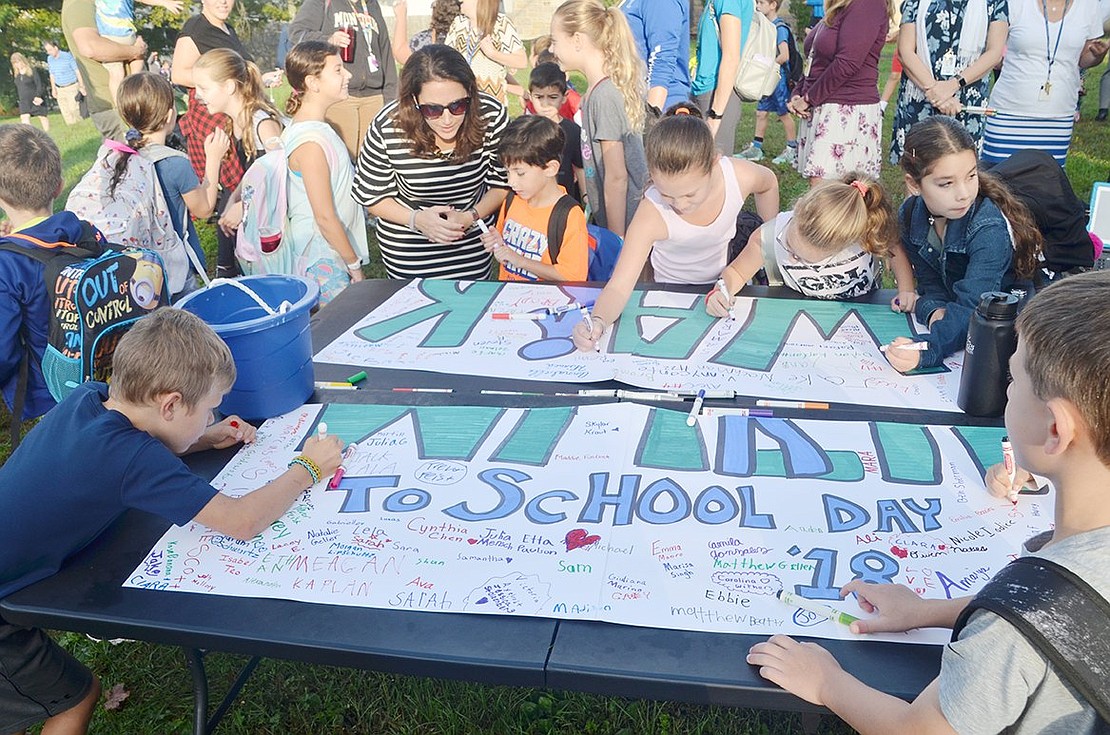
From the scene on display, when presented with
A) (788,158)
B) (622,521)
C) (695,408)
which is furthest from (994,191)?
(788,158)

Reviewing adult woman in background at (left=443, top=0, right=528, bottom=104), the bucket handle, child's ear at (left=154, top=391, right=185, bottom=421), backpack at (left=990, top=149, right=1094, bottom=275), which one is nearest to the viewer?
child's ear at (left=154, top=391, right=185, bottom=421)

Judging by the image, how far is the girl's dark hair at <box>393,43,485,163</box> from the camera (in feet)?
9.55

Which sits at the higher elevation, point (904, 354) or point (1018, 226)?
point (1018, 226)

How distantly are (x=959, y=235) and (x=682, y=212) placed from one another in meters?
0.79

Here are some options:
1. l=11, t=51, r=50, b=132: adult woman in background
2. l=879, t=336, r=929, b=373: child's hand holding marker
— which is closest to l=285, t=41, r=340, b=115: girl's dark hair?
l=879, t=336, r=929, b=373: child's hand holding marker

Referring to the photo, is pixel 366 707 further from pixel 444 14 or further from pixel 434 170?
pixel 444 14

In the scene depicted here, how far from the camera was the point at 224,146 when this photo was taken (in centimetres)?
434

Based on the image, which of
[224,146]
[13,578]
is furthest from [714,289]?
[224,146]

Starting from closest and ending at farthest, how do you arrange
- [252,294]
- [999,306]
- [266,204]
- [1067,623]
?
[1067,623]
[999,306]
[252,294]
[266,204]

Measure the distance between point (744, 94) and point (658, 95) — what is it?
1.35m

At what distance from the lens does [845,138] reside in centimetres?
489

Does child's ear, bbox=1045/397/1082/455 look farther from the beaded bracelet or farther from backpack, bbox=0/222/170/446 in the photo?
backpack, bbox=0/222/170/446

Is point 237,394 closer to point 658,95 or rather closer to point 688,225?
point 688,225

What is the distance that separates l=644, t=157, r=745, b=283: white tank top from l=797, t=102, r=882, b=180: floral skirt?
230 cm
